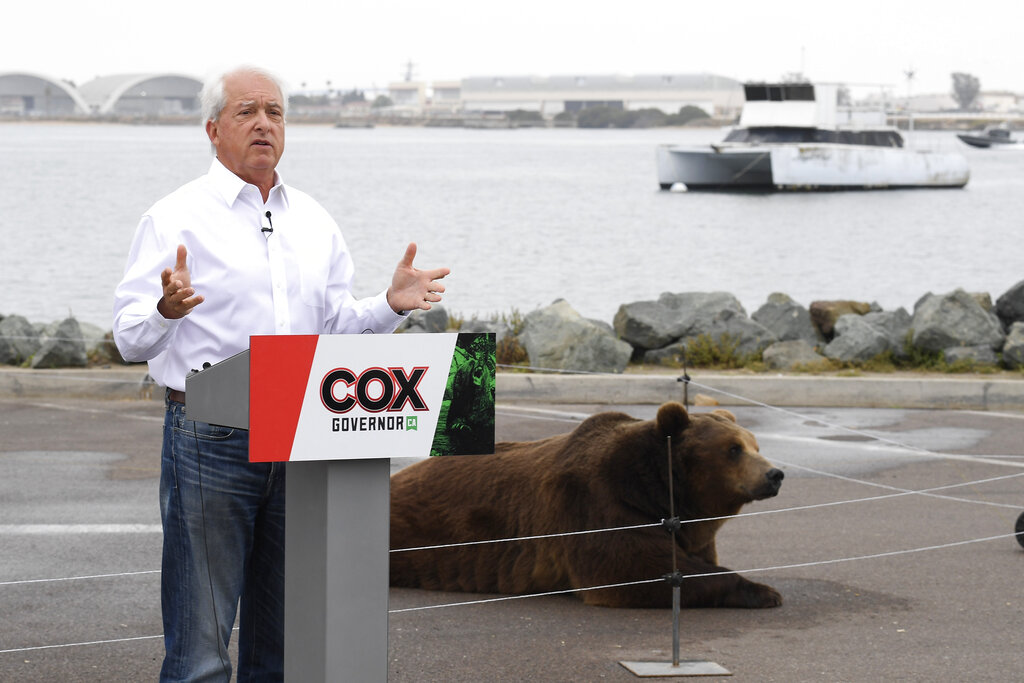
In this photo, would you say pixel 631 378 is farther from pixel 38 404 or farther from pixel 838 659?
pixel 838 659

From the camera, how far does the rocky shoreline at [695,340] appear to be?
13242 mm

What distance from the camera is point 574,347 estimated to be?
13.2m

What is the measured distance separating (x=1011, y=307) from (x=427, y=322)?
656 centimetres

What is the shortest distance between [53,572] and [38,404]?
513 cm

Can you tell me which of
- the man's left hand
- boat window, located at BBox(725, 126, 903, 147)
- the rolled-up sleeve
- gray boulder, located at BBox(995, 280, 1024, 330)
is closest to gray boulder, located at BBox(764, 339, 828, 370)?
gray boulder, located at BBox(995, 280, 1024, 330)

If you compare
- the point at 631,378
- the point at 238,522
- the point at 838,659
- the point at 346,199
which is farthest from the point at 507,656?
the point at 346,199

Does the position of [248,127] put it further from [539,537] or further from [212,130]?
[539,537]

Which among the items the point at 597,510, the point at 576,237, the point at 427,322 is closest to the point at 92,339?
the point at 427,322

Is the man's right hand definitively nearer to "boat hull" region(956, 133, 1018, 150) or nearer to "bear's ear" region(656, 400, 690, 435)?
"bear's ear" region(656, 400, 690, 435)

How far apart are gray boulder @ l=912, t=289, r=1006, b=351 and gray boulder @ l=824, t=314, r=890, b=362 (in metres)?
0.36

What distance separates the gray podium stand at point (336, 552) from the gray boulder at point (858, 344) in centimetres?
1121

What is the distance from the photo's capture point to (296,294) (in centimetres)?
379

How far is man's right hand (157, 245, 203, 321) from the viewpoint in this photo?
3.30m

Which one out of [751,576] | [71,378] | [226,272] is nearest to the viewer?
[226,272]
